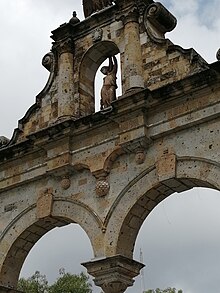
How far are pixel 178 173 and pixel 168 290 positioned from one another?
20.0 metres

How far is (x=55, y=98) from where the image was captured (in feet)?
46.6

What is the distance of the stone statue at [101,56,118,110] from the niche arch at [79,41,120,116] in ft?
0.85

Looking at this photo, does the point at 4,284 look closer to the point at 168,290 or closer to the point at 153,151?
the point at 153,151

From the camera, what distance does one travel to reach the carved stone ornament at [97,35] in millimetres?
13922

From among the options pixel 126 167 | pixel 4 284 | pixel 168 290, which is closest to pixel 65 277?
pixel 168 290

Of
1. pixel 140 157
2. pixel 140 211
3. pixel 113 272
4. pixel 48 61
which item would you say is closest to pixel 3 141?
pixel 48 61

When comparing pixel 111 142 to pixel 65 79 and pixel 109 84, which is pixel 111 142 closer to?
pixel 109 84

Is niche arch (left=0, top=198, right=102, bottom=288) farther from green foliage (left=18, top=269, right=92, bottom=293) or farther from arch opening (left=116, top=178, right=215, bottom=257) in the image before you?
green foliage (left=18, top=269, right=92, bottom=293)

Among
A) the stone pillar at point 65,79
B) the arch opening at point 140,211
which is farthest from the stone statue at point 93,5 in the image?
the arch opening at point 140,211

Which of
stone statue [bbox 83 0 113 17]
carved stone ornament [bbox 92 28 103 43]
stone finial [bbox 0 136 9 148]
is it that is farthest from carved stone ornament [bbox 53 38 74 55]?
stone finial [bbox 0 136 9 148]

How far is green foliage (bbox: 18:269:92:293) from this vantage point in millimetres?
27312

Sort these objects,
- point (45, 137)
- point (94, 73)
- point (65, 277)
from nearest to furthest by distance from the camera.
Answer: point (45, 137) < point (94, 73) < point (65, 277)

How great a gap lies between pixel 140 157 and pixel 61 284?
16.9 meters

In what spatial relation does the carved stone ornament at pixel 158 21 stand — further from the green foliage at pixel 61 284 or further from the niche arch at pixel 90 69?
the green foliage at pixel 61 284
